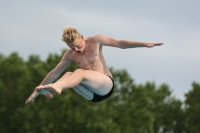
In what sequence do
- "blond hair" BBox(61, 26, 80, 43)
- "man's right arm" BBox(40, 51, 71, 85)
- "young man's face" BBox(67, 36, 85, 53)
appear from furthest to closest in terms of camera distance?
1. "man's right arm" BBox(40, 51, 71, 85)
2. "young man's face" BBox(67, 36, 85, 53)
3. "blond hair" BBox(61, 26, 80, 43)

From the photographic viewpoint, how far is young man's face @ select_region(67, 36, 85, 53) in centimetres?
1262

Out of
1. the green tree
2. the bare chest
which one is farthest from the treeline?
the bare chest

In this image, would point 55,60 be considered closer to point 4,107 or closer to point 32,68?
point 32,68

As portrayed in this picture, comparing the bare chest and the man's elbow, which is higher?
the man's elbow

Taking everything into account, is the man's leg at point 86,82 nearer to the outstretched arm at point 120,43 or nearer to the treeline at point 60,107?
the outstretched arm at point 120,43

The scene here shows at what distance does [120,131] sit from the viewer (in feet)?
139

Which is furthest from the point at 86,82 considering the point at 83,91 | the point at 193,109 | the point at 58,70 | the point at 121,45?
the point at 193,109

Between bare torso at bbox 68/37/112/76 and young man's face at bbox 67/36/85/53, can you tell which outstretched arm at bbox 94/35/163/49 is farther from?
young man's face at bbox 67/36/85/53

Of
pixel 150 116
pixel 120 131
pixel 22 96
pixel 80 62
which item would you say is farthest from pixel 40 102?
pixel 80 62

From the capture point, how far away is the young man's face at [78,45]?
497 inches

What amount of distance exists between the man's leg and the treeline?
2614 cm

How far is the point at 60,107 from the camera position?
4009 cm

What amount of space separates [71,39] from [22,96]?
29151 mm

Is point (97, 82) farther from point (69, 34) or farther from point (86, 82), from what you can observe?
point (69, 34)
